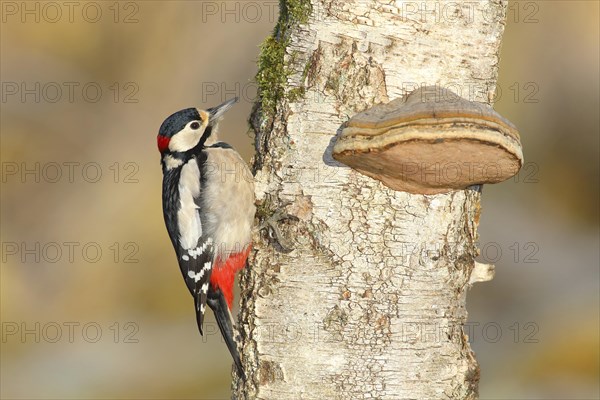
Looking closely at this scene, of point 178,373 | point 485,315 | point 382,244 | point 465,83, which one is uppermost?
point 465,83

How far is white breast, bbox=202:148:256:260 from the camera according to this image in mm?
3252

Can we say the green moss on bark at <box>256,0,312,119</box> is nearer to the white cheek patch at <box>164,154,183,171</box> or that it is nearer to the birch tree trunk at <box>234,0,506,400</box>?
the birch tree trunk at <box>234,0,506,400</box>

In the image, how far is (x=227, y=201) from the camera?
3.47 meters

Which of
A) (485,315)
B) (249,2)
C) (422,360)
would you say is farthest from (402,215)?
(249,2)

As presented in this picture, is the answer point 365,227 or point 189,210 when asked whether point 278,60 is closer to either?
point 365,227

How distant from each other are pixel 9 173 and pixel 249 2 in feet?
8.36

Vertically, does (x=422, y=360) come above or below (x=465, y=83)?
below

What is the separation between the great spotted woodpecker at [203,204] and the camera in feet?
11.4

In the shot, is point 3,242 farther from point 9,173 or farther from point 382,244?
point 382,244

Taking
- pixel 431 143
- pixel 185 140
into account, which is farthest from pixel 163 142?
pixel 431 143

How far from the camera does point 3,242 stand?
703 centimetres

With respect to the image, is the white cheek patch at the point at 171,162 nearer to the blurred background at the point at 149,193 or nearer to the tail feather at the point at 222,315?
the tail feather at the point at 222,315

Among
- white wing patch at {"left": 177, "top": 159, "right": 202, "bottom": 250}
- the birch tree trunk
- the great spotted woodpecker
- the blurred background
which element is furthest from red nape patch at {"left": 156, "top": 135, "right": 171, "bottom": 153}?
the blurred background

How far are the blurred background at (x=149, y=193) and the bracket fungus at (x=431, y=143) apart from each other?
3766 millimetres
